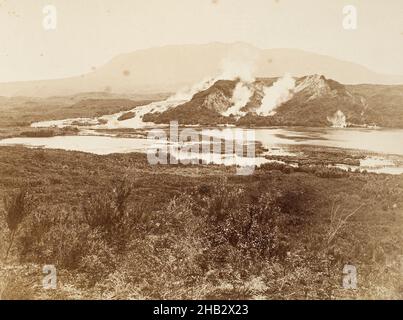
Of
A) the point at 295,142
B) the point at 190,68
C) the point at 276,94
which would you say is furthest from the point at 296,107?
the point at 190,68

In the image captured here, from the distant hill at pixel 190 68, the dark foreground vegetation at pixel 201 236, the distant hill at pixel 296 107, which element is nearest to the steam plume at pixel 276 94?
the distant hill at pixel 296 107

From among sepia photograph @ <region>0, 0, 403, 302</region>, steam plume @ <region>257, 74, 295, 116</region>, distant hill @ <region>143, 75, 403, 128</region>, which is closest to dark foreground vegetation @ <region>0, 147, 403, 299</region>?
sepia photograph @ <region>0, 0, 403, 302</region>

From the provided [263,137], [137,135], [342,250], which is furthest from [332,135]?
[342,250]

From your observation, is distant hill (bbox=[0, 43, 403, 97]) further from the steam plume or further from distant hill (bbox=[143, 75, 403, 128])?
the steam plume

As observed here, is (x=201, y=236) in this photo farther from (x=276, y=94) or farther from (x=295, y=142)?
(x=276, y=94)

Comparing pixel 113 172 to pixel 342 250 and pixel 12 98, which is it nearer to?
pixel 342 250

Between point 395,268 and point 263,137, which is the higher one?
point 263,137
